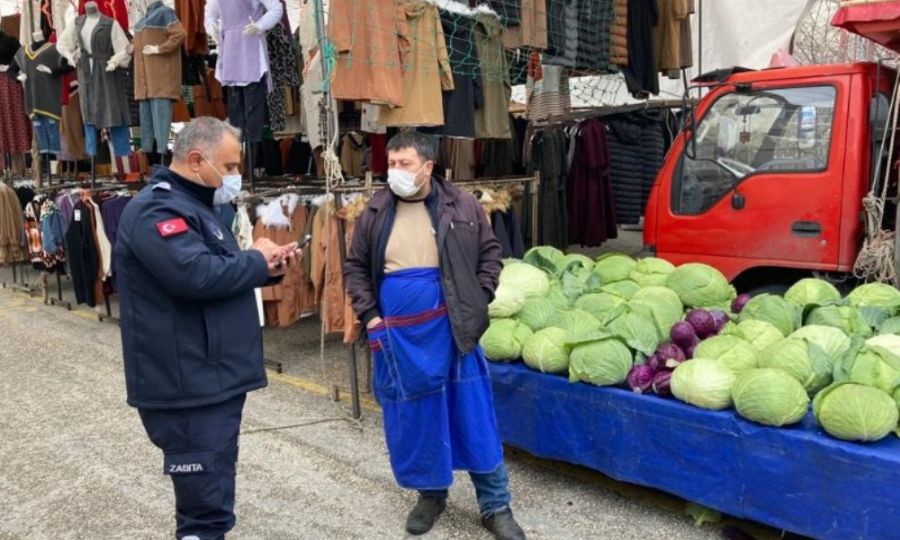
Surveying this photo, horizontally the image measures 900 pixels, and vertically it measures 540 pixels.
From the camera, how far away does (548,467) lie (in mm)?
4402

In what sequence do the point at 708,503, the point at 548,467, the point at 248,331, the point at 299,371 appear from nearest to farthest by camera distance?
the point at 248,331 → the point at 708,503 → the point at 548,467 → the point at 299,371

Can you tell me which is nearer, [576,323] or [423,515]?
[423,515]

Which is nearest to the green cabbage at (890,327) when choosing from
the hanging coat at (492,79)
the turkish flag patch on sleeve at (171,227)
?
the turkish flag patch on sleeve at (171,227)

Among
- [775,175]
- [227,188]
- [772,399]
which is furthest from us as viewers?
[775,175]

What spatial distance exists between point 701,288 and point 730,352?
3.52 feet

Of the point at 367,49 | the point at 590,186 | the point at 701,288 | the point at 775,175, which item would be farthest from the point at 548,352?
the point at 590,186

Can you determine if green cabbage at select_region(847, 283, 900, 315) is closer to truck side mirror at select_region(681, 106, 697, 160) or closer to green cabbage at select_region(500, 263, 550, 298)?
truck side mirror at select_region(681, 106, 697, 160)

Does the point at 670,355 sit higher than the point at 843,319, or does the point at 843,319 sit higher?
the point at 843,319

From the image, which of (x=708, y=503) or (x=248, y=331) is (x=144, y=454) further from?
(x=708, y=503)

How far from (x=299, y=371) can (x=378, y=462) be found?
7.72 ft

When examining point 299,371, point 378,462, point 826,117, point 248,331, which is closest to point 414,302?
point 248,331

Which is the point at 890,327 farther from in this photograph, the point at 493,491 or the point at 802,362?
the point at 493,491

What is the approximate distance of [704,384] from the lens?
3.40m

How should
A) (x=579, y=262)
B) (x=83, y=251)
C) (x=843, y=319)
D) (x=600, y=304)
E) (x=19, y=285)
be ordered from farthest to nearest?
(x=19, y=285) → (x=83, y=251) → (x=579, y=262) → (x=600, y=304) → (x=843, y=319)
